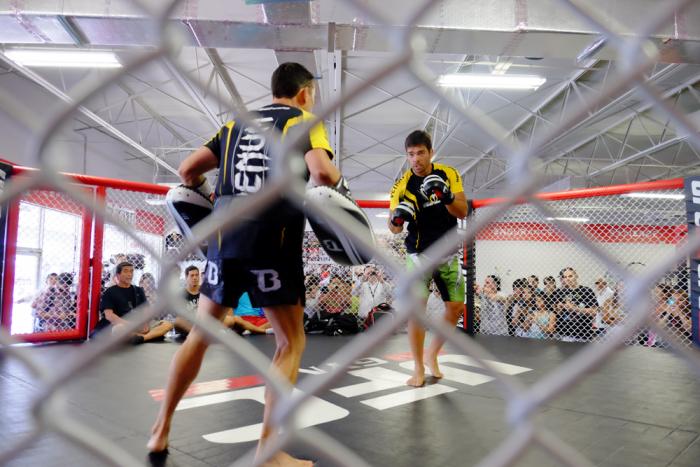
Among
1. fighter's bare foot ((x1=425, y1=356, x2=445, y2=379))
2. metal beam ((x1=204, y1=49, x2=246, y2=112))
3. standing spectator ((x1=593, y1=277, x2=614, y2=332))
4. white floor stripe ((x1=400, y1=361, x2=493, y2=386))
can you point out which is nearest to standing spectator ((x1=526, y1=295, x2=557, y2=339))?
standing spectator ((x1=593, y1=277, x2=614, y2=332))

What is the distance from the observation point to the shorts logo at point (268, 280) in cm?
127

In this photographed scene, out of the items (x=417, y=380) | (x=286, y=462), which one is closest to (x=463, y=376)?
(x=417, y=380)

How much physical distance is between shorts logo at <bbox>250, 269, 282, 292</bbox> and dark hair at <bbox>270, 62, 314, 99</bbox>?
50 centimetres

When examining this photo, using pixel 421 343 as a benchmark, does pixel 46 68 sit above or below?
above

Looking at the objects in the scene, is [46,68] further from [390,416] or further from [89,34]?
[390,416]

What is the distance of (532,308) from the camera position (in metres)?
4.12

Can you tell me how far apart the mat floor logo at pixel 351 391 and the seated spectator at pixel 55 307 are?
1.79m

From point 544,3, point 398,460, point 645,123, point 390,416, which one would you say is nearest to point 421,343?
point 390,416

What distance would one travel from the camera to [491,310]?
4.23m

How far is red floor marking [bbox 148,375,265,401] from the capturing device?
213cm

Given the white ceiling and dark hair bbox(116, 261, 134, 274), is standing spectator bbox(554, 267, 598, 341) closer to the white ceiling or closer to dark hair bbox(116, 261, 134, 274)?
the white ceiling

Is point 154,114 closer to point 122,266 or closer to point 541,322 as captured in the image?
point 122,266

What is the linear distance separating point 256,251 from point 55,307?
2937 millimetres

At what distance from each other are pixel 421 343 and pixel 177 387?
4.34ft
